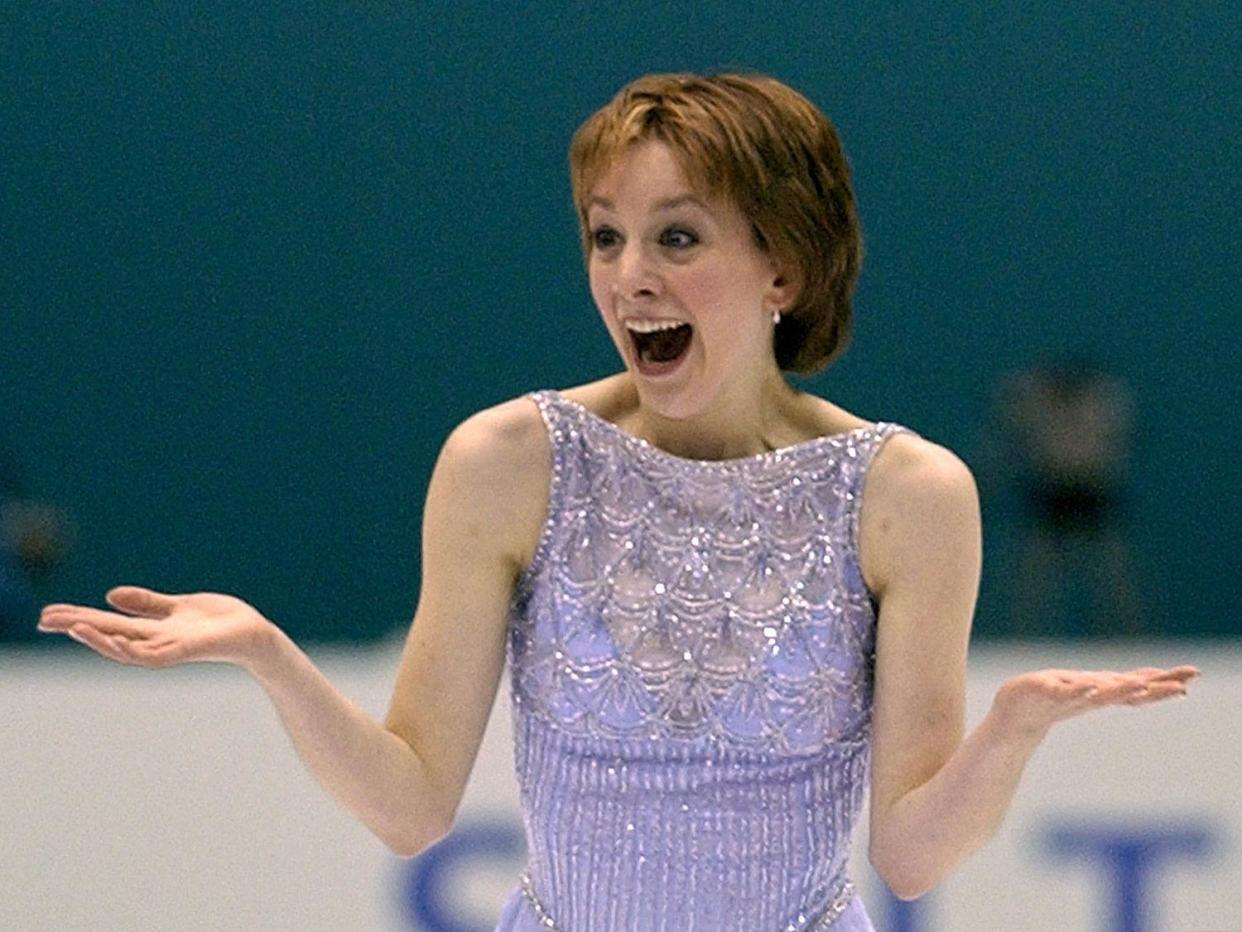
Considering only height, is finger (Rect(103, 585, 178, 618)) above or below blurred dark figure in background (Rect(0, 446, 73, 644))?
below

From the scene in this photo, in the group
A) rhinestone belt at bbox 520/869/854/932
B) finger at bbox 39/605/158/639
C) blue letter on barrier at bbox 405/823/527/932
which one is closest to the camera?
finger at bbox 39/605/158/639

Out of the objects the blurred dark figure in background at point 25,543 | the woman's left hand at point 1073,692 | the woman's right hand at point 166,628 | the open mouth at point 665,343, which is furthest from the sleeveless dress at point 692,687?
the blurred dark figure in background at point 25,543

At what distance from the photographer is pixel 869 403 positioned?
24.2 feet

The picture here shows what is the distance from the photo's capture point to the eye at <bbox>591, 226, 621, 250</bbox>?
2.26m

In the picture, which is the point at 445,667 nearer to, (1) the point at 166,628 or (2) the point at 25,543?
(1) the point at 166,628

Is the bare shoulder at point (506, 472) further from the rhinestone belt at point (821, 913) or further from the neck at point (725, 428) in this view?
the rhinestone belt at point (821, 913)

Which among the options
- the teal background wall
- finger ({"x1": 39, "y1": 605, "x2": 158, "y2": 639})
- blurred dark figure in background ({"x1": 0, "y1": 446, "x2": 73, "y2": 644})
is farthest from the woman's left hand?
the teal background wall

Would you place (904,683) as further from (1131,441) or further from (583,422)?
(1131,441)

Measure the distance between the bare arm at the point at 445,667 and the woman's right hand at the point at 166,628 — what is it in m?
0.14

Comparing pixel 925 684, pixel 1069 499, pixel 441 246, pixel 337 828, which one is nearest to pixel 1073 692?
pixel 925 684

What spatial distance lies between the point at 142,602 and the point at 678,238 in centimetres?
63

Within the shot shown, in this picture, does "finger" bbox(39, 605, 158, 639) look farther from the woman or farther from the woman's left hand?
the woman's left hand

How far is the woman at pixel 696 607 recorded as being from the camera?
2.23 metres

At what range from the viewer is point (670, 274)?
222 cm
